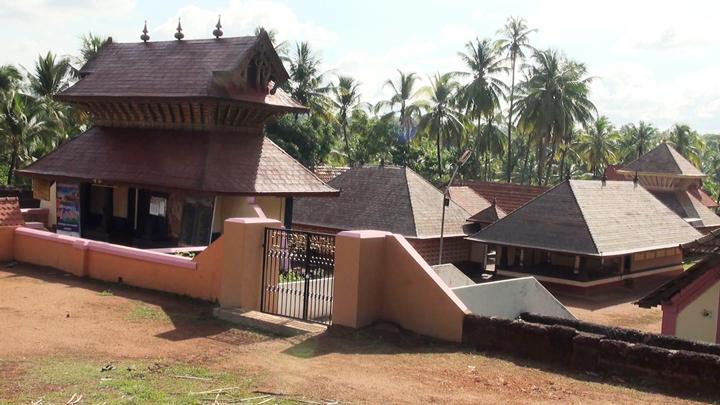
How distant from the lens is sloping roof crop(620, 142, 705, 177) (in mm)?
42281

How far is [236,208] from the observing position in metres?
19.7

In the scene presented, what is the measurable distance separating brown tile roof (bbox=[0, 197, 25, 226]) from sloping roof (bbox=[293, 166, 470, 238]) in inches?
493

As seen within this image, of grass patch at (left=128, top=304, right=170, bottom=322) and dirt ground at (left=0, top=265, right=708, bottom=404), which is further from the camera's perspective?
grass patch at (left=128, top=304, right=170, bottom=322)

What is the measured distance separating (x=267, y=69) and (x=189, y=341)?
11.6m

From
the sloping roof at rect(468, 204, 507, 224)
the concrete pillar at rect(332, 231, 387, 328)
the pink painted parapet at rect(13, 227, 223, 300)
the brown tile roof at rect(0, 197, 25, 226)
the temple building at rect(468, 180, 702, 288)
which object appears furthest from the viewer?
the sloping roof at rect(468, 204, 507, 224)

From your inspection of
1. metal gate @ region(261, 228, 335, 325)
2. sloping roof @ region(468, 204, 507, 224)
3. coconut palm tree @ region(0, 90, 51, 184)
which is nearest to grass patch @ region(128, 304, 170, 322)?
metal gate @ region(261, 228, 335, 325)

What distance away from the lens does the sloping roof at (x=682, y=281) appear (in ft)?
39.3

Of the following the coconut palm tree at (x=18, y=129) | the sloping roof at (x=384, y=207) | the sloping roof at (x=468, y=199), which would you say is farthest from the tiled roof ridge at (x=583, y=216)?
the coconut palm tree at (x=18, y=129)

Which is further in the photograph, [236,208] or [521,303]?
[236,208]

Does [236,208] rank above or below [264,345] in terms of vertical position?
above

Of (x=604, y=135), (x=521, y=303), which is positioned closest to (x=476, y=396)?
(x=521, y=303)

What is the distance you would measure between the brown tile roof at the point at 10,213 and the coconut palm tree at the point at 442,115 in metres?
37.6

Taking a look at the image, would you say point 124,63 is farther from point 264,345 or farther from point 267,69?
point 264,345

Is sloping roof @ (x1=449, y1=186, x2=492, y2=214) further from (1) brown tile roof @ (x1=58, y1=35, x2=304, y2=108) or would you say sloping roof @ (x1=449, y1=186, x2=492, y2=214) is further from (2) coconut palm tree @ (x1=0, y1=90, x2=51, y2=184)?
(2) coconut palm tree @ (x1=0, y1=90, x2=51, y2=184)
